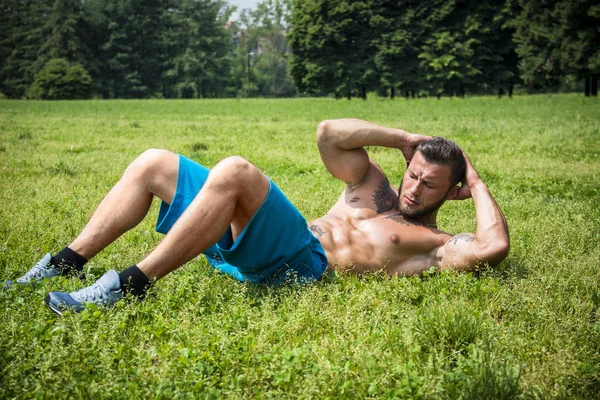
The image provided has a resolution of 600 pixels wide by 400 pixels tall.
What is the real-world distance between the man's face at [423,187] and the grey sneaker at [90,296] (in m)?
2.36

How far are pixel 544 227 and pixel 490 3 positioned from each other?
2131 inches

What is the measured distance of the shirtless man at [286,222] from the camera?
356 centimetres

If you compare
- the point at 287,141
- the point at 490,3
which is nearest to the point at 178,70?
the point at 490,3

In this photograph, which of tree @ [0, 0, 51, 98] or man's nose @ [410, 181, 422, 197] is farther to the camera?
tree @ [0, 0, 51, 98]

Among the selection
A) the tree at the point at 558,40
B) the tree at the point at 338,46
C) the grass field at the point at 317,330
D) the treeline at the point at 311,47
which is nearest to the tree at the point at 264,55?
the treeline at the point at 311,47

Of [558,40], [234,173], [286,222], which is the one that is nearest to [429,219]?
[286,222]

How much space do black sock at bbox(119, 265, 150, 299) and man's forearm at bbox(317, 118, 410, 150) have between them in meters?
1.92

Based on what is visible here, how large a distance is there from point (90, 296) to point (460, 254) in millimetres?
2839

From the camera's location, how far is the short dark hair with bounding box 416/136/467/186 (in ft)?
14.2

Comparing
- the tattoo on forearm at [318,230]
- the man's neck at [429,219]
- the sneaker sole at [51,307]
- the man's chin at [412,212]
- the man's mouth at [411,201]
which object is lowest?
the sneaker sole at [51,307]

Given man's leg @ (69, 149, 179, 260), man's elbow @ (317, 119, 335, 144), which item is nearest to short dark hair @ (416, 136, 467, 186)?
man's elbow @ (317, 119, 335, 144)

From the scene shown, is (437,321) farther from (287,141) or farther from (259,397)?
(287,141)

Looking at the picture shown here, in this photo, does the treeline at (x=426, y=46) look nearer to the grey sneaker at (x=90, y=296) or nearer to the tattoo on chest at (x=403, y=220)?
the tattoo on chest at (x=403, y=220)

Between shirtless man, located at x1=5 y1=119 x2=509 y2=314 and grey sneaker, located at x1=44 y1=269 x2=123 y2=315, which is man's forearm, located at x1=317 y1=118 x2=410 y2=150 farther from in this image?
grey sneaker, located at x1=44 y1=269 x2=123 y2=315
